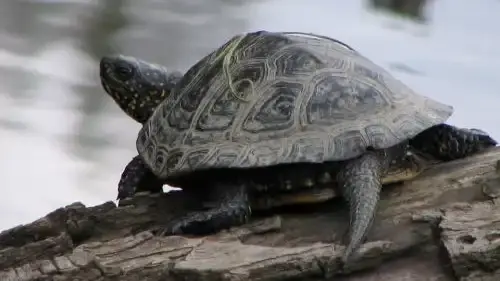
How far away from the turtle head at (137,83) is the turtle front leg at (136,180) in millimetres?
158

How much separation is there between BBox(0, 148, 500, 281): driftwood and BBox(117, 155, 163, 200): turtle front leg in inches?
4.4

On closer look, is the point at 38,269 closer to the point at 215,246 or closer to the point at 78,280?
the point at 78,280

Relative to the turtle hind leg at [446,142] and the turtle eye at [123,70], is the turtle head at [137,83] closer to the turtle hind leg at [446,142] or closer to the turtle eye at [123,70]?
the turtle eye at [123,70]

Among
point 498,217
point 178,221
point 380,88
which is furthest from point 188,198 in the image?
point 498,217

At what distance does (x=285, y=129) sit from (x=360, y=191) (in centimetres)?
15

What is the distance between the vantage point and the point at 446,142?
1412 mm

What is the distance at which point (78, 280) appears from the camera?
45.6 inches

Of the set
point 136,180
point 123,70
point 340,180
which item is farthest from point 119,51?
point 340,180

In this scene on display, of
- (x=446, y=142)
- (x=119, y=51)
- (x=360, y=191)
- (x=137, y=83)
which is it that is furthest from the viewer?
(x=119, y=51)

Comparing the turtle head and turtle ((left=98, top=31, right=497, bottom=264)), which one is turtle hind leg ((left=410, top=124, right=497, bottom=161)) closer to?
turtle ((left=98, top=31, right=497, bottom=264))

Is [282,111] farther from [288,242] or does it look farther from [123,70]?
[123,70]

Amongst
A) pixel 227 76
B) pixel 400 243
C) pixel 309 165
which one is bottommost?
pixel 400 243

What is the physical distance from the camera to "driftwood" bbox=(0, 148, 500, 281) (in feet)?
3.67

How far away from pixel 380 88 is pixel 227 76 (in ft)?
0.80
